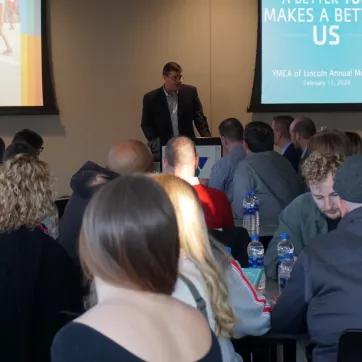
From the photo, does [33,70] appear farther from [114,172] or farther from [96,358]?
[96,358]

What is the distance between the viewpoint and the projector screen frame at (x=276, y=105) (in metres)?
7.96

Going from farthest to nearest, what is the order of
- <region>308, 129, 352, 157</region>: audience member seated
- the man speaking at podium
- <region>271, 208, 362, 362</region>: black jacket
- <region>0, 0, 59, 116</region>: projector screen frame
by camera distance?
<region>0, 0, 59, 116</region>: projector screen frame < the man speaking at podium < <region>308, 129, 352, 157</region>: audience member seated < <region>271, 208, 362, 362</region>: black jacket

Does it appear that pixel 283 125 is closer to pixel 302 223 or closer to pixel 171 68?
pixel 171 68

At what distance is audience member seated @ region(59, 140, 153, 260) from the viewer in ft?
11.6

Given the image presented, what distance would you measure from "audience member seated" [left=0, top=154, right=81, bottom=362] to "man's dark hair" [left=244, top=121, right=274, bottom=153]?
7.04ft

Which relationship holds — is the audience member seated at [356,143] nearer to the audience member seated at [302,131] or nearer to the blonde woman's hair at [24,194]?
the audience member seated at [302,131]

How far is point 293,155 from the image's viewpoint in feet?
18.8

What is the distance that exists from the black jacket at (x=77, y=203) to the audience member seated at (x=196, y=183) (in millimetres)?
461

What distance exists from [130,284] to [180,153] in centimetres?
267

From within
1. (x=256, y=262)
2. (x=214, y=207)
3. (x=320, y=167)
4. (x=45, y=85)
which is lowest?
(x=256, y=262)

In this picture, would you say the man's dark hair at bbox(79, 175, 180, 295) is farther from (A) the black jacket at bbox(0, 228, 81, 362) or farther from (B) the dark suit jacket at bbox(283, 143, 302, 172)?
(B) the dark suit jacket at bbox(283, 143, 302, 172)

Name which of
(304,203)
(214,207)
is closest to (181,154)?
(214,207)

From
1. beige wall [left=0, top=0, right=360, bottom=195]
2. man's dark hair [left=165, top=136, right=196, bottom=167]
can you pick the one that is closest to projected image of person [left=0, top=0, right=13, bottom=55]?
beige wall [left=0, top=0, right=360, bottom=195]

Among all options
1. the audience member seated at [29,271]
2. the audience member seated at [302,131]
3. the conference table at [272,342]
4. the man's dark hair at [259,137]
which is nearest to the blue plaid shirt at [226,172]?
the man's dark hair at [259,137]
